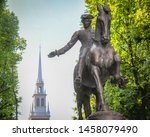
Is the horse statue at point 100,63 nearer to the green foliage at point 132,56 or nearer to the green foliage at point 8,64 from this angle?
the green foliage at point 132,56

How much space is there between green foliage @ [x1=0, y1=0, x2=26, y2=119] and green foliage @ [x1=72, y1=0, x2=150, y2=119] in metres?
5.30

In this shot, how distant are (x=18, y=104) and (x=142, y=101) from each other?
8.32 meters

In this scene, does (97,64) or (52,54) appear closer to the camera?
(97,64)

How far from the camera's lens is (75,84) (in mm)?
10195

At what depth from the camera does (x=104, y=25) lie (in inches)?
398

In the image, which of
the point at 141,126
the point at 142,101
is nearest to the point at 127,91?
the point at 142,101

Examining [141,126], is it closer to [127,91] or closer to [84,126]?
[84,126]

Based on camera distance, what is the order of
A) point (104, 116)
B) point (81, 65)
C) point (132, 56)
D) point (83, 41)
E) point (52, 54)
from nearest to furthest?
1. point (104, 116)
2. point (81, 65)
3. point (83, 41)
4. point (52, 54)
5. point (132, 56)

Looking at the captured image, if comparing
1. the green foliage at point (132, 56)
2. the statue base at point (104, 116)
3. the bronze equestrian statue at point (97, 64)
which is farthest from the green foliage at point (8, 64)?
the statue base at point (104, 116)

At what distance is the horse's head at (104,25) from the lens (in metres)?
10.1

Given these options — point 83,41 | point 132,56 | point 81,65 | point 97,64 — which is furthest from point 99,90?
point 132,56

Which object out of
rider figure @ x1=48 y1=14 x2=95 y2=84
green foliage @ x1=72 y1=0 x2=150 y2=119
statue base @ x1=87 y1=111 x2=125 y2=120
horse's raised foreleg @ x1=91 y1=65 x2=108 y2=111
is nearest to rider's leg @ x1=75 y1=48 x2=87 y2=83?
rider figure @ x1=48 y1=14 x2=95 y2=84

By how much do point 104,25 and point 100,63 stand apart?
0.77 metres

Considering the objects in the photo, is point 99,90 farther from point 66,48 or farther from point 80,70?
point 66,48
